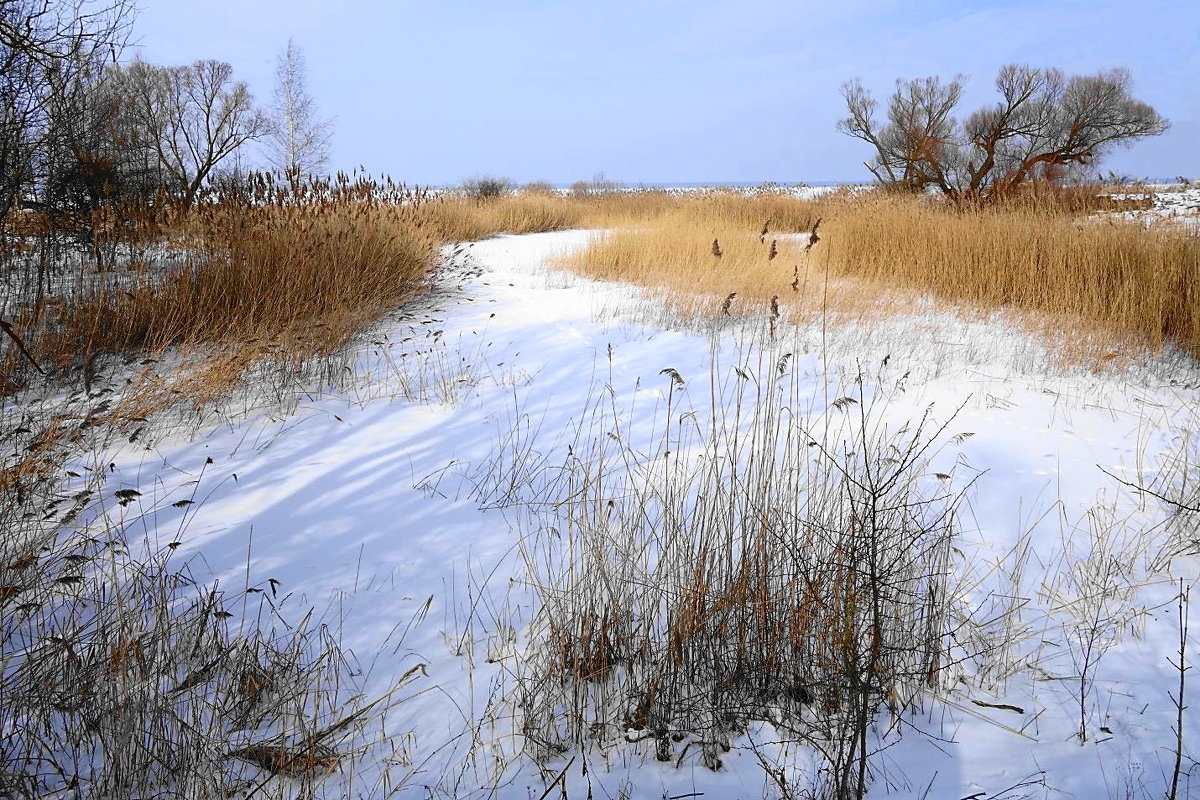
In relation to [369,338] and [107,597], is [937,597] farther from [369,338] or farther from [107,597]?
[369,338]

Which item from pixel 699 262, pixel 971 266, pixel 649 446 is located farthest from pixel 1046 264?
pixel 649 446

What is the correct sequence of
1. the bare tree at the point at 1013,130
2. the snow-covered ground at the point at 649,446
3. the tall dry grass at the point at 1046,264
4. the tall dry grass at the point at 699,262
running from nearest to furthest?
the snow-covered ground at the point at 649,446, the tall dry grass at the point at 1046,264, the tall dry grass at the point at 699,262, the bare tree at the point at 1013,130

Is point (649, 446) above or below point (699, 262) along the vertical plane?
below

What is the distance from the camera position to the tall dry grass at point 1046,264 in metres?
5.79

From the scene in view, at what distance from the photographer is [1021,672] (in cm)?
200

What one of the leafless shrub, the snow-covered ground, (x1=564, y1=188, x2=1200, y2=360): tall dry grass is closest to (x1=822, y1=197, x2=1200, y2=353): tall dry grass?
(x1=564, y1=188, x2=1200, y2=360): tall dry grass

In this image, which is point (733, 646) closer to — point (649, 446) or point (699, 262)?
point (649, 446)

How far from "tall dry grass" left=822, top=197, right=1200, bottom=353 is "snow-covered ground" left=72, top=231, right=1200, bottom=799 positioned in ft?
2.55

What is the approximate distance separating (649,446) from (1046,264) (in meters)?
6.03

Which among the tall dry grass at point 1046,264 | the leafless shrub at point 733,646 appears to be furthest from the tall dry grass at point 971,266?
the leafless shrub at point 733,646

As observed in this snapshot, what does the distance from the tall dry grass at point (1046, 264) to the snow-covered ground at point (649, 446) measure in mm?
777

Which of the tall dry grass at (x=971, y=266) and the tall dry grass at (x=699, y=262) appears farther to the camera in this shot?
the tall dry grass at (x=699, y=262)

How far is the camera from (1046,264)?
716 cm

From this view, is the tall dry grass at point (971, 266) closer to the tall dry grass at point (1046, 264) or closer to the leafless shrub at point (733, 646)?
the tall dry grass at point (1046, 264)
